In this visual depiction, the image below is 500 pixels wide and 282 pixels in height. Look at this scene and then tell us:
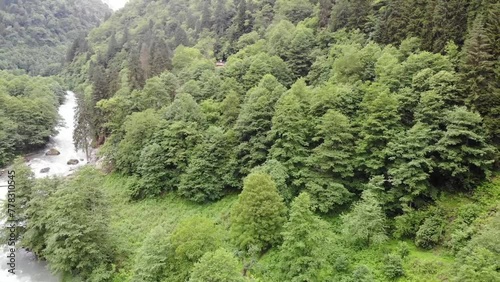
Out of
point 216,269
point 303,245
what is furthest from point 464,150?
point 216,269

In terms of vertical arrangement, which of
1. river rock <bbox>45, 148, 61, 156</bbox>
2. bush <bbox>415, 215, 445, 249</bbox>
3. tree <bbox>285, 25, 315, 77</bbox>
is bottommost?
river rock <bbox>45, 148, 61, 156</bbox>

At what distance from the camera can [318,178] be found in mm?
36219

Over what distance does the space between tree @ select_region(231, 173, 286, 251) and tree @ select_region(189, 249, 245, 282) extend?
720cm

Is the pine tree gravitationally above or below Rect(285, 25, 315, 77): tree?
below

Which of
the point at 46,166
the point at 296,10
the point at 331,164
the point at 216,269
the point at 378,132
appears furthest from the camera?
the point at 296,10

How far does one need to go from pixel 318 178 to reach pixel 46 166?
177ft

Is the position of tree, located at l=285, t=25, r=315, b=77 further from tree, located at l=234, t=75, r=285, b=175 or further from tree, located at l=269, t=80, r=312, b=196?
tree, located at l=269, t=80, r=312, b=196

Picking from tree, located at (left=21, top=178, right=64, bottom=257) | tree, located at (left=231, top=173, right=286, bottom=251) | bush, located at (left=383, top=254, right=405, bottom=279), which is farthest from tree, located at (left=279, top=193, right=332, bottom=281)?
tree, located at (left=21, top=178, right=64, bottom=257)

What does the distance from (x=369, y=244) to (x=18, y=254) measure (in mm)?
37668

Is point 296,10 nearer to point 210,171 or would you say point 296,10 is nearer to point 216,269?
point 210,171

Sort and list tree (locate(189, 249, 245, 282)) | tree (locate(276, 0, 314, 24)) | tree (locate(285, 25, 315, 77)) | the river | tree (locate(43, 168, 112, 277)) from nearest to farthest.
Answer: tree (locate(189, 249, 245, 282)), tree (locate(43, 168, 112, 277)), the river, tree (locate(285, 25, 315, 77)), tree (locate(276, 0, 314, 24))

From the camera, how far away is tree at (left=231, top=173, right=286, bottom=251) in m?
31.3

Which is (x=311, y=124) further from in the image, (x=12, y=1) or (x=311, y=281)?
(x=12, y=1)

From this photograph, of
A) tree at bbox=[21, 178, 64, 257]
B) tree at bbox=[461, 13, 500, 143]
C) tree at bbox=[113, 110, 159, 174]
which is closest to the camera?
tree at bbox=[461, 13, 500, 143]
